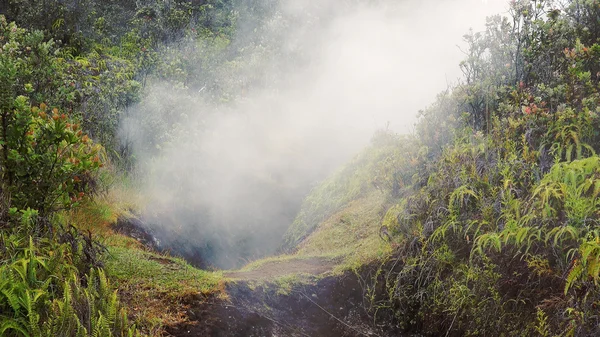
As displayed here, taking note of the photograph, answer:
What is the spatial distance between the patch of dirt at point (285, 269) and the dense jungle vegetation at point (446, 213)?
1.64 feet

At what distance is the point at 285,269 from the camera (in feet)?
19.2

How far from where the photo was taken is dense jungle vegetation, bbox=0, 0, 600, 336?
11.4 ft

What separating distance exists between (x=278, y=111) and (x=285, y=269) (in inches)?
293

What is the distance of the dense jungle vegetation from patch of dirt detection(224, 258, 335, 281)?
0.50m

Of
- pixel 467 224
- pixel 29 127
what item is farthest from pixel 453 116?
pixel 29 127

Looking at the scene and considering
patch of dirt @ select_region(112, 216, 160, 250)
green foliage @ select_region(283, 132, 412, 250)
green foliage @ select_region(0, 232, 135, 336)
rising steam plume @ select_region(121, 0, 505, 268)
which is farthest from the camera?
rising steam plume @ select_region(121, 0, 505, 268)

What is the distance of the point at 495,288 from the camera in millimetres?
3947

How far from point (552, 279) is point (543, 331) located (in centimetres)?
42

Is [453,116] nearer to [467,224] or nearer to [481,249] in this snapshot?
[467,224]

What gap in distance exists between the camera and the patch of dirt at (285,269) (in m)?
5.51

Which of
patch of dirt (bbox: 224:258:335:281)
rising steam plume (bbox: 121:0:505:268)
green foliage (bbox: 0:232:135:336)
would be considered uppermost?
rising steam plume (bbox: 121:0:505:268)

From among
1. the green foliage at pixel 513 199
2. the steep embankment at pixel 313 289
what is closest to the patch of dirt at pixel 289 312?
the steep embankment at pixel 313 289

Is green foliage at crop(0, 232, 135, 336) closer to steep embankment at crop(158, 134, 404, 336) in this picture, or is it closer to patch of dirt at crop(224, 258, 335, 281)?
steep embankment at crop(158, 134, 404, 336)

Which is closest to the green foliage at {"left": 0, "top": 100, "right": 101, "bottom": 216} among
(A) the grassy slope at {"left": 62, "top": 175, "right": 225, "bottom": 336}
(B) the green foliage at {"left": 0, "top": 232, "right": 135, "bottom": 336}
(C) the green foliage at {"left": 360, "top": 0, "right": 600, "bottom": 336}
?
(B) the green foliage at {"left": 0, "top": 232, "right": 135, "bottom": 336}
